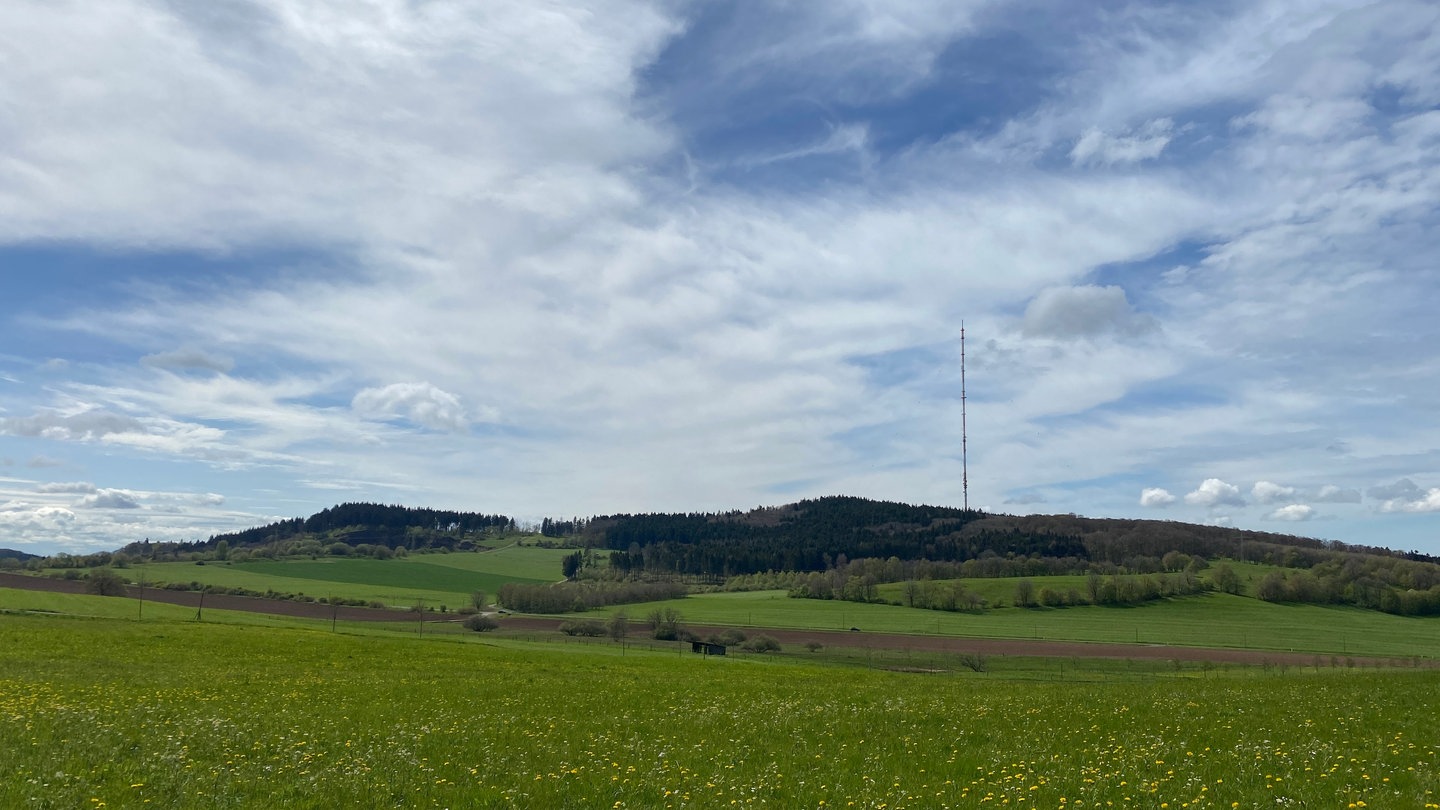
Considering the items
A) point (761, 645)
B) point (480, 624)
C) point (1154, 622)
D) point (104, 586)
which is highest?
point (104, 586)

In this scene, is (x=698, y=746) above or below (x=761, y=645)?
above

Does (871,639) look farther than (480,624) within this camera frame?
No

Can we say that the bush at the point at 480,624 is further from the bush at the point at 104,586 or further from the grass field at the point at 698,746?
the grass field at the point at 698,746

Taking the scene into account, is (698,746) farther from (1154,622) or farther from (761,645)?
(1154,622)

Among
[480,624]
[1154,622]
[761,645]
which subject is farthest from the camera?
[1154,622]

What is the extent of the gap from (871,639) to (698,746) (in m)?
103

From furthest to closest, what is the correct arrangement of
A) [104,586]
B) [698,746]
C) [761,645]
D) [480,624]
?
[104,586] < [480,624] < [761,645] < [698,746]

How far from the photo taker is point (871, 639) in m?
114

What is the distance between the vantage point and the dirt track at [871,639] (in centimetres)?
9539

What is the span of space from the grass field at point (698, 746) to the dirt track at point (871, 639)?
241 feet

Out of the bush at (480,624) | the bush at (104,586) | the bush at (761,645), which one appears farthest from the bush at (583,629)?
the bush at (104,586)

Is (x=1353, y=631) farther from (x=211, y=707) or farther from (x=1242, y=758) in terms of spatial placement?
(x=211, y=707)

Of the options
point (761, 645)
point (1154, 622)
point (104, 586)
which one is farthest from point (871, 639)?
point (104, 586)

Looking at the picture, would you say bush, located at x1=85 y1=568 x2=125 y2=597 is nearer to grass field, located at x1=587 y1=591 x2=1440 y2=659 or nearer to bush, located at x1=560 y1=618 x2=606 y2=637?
bush, located at x1=560 y1=618 x2=606 y2=637
